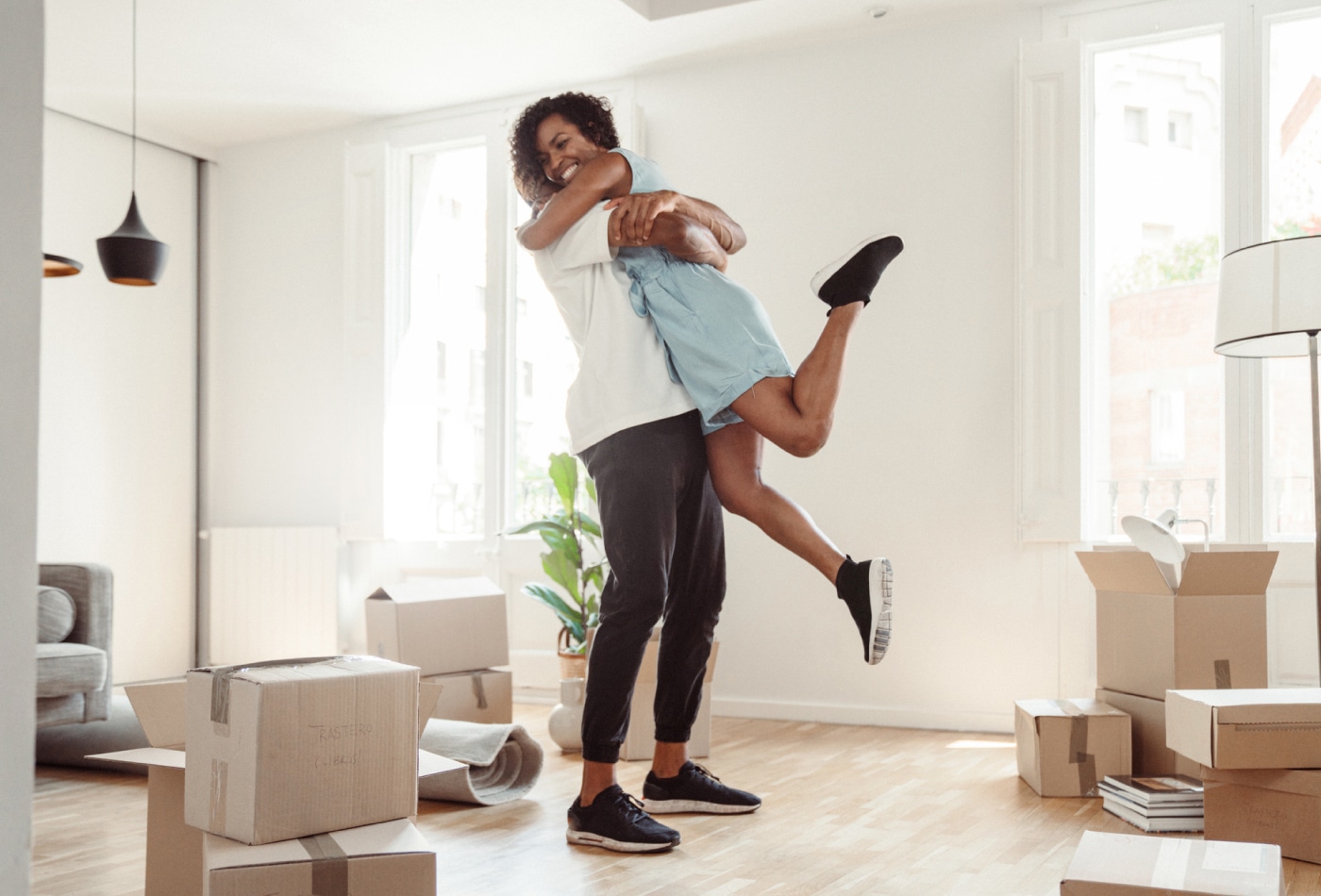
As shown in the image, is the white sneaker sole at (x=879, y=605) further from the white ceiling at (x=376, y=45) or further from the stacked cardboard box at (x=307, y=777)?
the white ceiling at (x=376, y=45)

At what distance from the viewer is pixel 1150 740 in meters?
2.57

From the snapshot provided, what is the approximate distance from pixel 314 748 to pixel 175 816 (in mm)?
470

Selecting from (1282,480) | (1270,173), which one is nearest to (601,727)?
(1282,480)

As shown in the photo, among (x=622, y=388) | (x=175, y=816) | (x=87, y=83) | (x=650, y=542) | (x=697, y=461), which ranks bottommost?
(x=175, y=816)

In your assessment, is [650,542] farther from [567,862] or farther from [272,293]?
[272,293]

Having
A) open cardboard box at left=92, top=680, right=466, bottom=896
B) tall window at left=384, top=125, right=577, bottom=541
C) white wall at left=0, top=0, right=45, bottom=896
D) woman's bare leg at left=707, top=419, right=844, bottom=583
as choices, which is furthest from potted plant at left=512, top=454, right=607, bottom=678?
white wall at left=0, top=0, right=45, bottom=896

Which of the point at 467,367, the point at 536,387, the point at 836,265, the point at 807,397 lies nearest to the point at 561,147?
the point at 836,265

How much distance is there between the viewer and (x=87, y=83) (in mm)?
4613

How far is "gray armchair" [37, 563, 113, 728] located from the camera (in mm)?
2959

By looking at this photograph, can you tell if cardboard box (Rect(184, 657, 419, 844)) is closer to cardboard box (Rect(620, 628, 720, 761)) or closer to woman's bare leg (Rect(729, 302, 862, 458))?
woman's bare leg (Rect(729, 302, 862, 458))

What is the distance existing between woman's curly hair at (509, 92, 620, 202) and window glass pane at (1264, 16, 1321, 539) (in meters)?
2.29

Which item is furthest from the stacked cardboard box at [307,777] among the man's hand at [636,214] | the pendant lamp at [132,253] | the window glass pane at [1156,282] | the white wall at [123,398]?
the white wall at [123,398]

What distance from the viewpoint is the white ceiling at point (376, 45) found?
3.97 metres

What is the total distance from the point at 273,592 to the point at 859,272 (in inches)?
147
